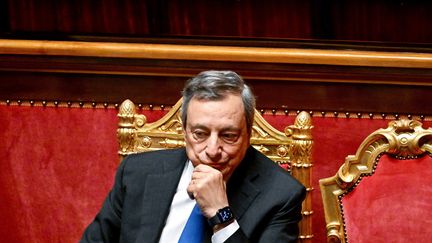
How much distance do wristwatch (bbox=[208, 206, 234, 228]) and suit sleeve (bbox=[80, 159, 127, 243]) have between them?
0.30 m

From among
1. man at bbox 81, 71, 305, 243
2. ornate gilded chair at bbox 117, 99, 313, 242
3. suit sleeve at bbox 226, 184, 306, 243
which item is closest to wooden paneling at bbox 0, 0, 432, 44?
ornate gilded chair at bbox 117, 99, 313, 242

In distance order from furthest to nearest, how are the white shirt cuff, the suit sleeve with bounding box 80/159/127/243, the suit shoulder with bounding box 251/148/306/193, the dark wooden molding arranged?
the dark wooden molding → the suit sleeve with bounding box 80/159/127/243 → the suit shoulder with bounding box 251/148/306/193 → the white shirt cuff

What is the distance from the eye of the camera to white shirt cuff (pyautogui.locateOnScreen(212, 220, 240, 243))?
2.22 meters

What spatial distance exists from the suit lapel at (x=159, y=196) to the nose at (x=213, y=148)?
17 cm

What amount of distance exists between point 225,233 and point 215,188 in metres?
0.11

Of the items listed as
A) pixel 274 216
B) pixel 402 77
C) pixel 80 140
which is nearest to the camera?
pixel 274 216

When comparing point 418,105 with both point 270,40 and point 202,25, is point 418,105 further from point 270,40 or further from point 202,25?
point 202,25

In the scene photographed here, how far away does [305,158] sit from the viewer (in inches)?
97.3

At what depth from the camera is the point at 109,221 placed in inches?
95.8

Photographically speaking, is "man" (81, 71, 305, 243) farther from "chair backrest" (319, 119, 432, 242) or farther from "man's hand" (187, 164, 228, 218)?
"chair backrest" (319, 119, 432, 242)

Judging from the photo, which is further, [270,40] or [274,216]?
[270,40]

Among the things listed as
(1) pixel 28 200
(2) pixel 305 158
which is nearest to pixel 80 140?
(1) pixel 28 200

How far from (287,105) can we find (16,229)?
3.27 feet

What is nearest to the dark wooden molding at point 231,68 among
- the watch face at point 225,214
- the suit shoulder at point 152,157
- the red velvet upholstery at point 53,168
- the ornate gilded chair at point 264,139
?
the red velvet upholstery at point 53,168
